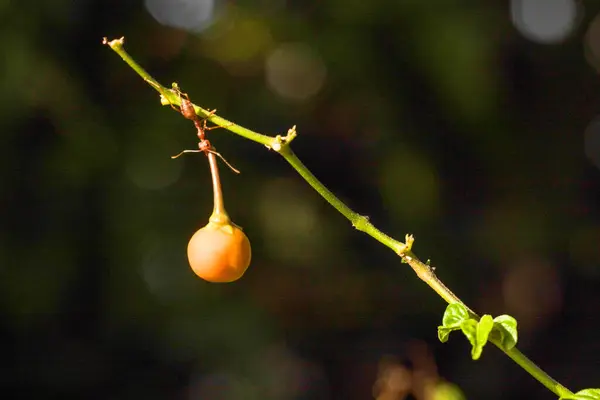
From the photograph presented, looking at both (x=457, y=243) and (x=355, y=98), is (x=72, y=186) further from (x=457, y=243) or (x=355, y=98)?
(x=457, y=243)

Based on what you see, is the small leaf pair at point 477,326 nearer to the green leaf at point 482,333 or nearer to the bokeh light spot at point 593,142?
the green leaf at point 482,333

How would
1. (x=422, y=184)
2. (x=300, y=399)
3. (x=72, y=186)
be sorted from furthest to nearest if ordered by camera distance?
(x=300, y=399), (x=422, y=184), (x=72, y=186)

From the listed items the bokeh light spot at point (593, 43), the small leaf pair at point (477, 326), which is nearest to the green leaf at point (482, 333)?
the small leaf pair at point (477, 326)

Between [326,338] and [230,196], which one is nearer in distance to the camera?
[230,196]

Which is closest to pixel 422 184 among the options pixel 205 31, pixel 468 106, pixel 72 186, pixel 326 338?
pixel 468 106

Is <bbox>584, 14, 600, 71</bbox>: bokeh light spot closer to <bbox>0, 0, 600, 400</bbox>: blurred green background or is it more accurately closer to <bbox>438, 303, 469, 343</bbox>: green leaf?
<bbox>0, 0, 600, 400</bbox>: blurred green background

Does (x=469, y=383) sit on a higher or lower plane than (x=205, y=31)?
lower

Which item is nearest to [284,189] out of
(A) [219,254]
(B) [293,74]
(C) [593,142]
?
(B) [293,74]
